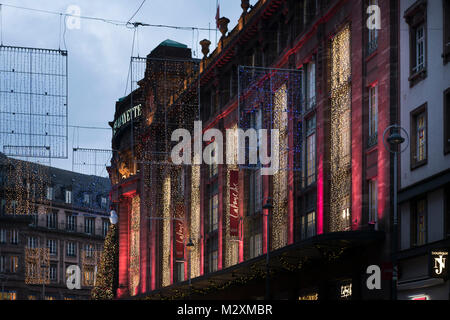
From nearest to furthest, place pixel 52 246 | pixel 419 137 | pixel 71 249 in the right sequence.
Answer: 1. pixel 419 137
2. pixel 52 246
3. pixel 71 249

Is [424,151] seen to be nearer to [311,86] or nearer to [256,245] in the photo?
[311,86]

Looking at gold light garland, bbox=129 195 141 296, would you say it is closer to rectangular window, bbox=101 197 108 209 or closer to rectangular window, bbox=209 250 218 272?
rectangular window, bbox=209 250 218 272

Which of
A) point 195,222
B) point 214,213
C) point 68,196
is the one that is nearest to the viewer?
point 214,213

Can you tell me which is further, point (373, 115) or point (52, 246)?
point (52, 246)

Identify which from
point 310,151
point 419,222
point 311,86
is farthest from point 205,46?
point 419,222

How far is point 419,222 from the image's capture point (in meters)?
38.3

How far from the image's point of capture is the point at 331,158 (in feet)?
158

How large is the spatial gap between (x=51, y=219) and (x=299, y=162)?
3937 inches

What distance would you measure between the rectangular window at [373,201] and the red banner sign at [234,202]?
21.3 m

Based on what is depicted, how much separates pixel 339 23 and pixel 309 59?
5.25 metres

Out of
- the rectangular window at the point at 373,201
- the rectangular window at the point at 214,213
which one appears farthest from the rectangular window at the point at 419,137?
the rectangular window at the point at 214,213
